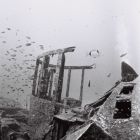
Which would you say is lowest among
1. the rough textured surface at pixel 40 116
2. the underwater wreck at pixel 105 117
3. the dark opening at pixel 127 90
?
the rough textured surface at pixel 40 116

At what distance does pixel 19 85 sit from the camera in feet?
337

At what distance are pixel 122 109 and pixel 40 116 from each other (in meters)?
5.72

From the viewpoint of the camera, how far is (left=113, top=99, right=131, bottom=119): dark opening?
138 inches

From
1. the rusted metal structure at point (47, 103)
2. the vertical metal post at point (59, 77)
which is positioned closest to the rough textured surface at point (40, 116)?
the rusted metal structure at point (47, 103)

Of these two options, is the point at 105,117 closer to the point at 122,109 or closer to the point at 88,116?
the point at 122,109

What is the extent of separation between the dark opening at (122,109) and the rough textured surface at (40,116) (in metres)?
3.98

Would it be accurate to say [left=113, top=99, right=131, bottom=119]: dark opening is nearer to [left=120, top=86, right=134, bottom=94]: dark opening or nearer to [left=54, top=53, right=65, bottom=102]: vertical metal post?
[left=120, top=86, right=134, bottom=94]: dark opening

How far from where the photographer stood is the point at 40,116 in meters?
8.90

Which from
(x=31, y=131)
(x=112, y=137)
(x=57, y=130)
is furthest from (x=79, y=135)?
(x=31, y=131)

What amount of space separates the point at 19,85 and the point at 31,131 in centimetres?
9616

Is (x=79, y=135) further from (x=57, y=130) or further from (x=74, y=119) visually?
(x=57, y=130)

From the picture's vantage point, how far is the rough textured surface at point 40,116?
26.0 feet

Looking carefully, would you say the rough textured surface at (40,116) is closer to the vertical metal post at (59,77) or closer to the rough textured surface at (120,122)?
the vertical metal post at (59,77)

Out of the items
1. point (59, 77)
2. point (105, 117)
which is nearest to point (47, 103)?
point (59, 77)
